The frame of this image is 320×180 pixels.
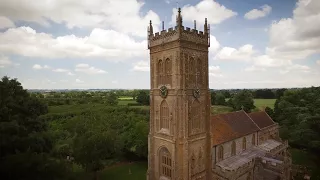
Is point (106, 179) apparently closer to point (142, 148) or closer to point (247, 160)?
point (142, 148)

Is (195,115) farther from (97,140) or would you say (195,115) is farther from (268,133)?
(268,133)

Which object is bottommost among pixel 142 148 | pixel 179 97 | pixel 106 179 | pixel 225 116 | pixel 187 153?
pixel 106 179

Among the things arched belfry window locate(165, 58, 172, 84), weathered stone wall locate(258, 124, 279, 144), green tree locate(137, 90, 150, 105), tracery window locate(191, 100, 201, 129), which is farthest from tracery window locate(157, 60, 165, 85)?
green tree locate(137, 90, 150, 105)

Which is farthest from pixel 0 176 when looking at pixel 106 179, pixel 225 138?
pixel 225 138

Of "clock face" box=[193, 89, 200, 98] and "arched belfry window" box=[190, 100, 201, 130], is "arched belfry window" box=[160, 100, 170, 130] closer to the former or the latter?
"arched belfry window" box=[190, 100, 201, 130]

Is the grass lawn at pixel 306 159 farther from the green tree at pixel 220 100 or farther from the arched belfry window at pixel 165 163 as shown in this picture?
the green tree at pixel 220 100

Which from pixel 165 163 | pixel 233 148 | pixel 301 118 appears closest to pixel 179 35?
pixel 165 163

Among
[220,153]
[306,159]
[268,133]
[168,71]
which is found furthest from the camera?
[306,159]
